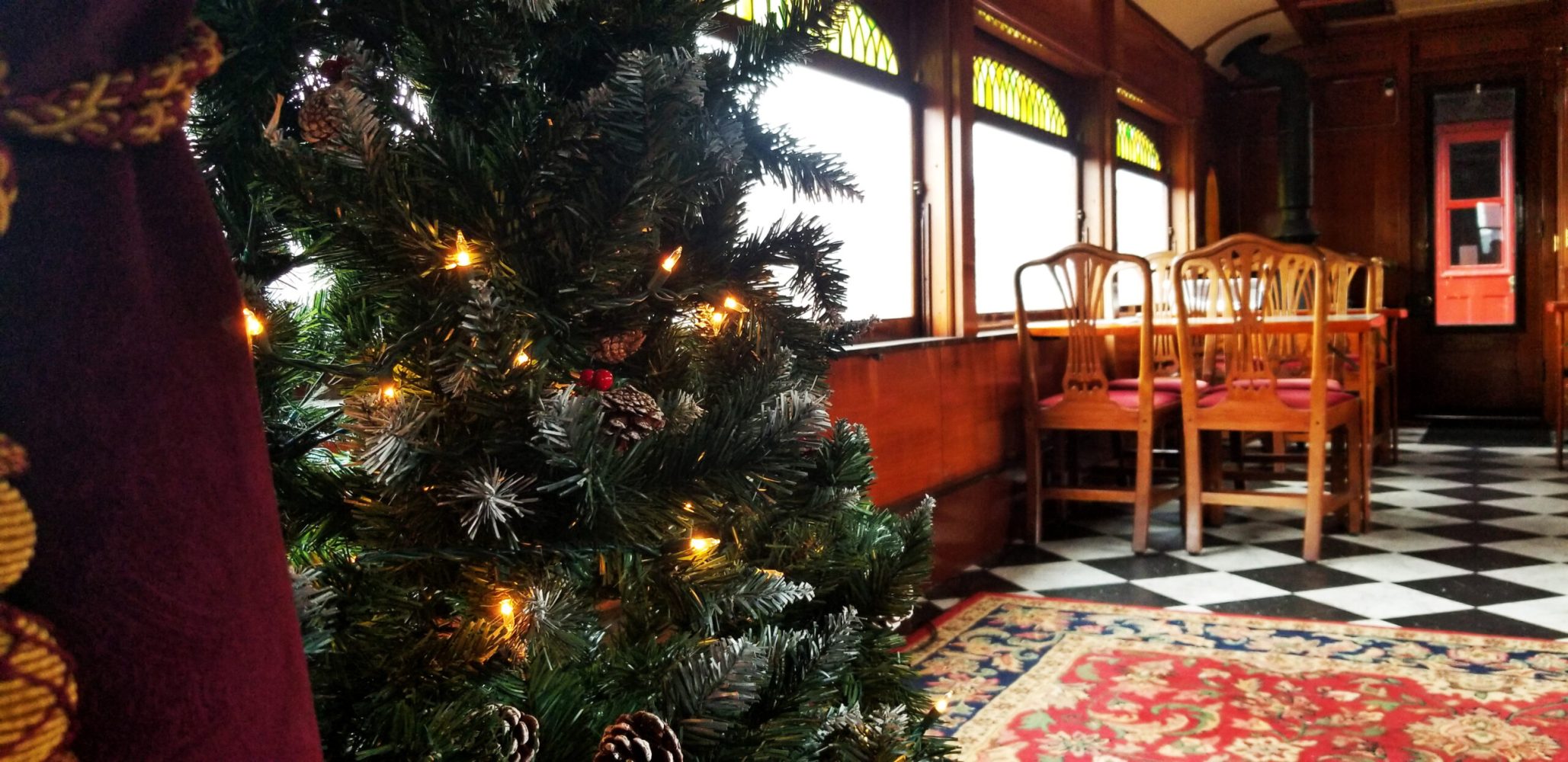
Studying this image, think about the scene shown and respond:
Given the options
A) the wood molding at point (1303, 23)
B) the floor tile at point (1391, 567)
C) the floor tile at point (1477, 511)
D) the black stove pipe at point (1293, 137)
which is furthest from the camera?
the black stove pipe at point (1293, 137)

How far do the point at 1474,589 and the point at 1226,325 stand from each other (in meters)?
1.08

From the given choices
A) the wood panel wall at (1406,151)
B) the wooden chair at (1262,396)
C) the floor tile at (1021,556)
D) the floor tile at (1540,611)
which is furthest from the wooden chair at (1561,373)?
the floor tile at (1021,556)

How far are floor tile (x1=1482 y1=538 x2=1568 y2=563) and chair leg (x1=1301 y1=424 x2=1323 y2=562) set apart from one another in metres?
0.59

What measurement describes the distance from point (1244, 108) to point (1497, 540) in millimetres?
4906

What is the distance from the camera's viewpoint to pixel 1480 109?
7320 mm

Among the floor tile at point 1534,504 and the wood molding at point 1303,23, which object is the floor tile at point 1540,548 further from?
the wood molding at point 1303,23

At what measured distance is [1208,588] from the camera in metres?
3.10

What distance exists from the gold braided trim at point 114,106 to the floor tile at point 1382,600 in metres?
2.96

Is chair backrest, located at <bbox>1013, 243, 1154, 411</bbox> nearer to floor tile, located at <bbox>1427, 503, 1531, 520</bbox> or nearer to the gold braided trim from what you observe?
floor tile, located at <bbox>1427, 503, 1531, 520</bbox>

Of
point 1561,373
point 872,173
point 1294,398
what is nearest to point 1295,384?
point 1294,398

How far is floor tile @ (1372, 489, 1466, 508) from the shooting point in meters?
4.32

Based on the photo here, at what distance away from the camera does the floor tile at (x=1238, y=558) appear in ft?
11.1

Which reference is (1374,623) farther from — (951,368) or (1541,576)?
(951,368)

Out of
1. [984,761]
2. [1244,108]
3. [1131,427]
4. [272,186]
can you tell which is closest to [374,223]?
[272,186]
